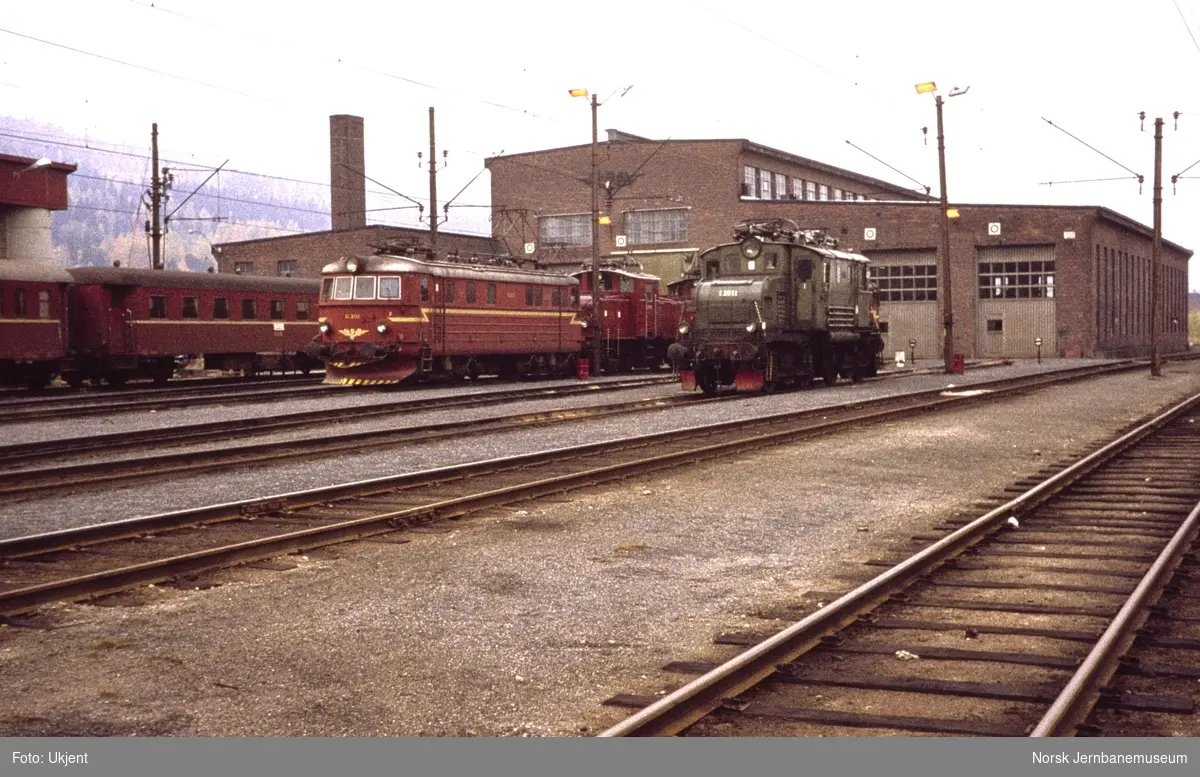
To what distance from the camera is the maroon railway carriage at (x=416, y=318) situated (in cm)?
2730

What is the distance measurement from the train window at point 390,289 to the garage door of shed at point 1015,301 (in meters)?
33.2

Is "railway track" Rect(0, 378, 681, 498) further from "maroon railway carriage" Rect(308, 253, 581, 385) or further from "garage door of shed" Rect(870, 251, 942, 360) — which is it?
"garage door of shed" Rect(870, 251, 942, 360)

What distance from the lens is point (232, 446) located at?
15.2 metres

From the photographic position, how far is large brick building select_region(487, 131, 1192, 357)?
51938mm

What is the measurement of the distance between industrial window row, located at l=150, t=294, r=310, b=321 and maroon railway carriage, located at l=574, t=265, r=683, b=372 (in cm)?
814

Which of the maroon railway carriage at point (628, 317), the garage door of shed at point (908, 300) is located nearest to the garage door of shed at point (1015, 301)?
the garage door of shed at point (908, 300)

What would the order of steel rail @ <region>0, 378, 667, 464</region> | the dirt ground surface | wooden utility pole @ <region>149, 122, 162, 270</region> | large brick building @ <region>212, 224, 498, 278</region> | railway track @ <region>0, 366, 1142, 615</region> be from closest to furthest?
the dirt ground surface
railway track @ <region>0, 366, 1142, 615</region>
steel rail @ <region>0, 378, 667, 464</region>
wooden utility pole @ <region>149, 122, 162, 270</region>
large brick building @ <region>212, 224, 498, 278</region>

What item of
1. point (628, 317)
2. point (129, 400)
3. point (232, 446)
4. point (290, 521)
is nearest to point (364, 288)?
point (129, 400)

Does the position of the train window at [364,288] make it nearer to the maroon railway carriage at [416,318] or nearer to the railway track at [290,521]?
the maroon railway carriage at [416,318]

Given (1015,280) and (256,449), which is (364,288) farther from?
(1015,280)

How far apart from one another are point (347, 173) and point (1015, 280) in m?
35.4

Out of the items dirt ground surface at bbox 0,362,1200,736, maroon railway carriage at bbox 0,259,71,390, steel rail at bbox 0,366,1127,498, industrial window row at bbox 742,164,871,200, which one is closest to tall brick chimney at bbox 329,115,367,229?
industrial window row at bbox 742,164,871,200

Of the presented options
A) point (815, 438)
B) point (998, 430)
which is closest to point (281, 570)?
point (815, 438)

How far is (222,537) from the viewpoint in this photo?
8961 millimetres
